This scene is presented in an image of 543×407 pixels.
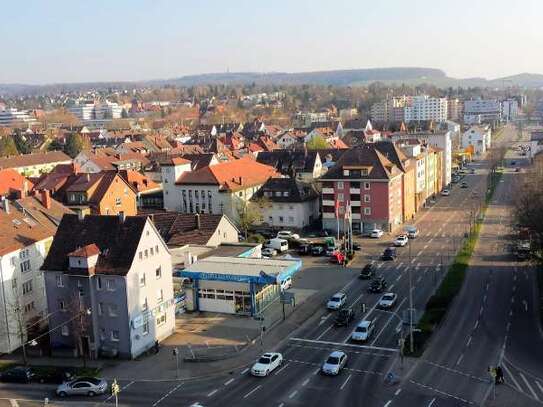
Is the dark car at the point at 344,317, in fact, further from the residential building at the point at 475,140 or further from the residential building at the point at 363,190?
the residential building at the point at 475,140

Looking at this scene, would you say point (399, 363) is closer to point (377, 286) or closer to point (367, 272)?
point (377, 286)

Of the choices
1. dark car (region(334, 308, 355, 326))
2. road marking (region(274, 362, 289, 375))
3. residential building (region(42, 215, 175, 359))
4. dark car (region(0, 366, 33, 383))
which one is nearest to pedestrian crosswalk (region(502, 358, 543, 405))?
dark car (region(334, 308, 355, 326))

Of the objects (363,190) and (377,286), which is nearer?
(377,286)

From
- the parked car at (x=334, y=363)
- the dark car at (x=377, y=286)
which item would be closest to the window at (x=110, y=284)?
the parked car at (x=334, y=363)

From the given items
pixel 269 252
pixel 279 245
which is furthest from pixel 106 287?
pixel 279 245

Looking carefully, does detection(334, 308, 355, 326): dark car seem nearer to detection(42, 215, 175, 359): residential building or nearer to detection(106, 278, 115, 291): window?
detection(42, 215, 175, 359): residential building

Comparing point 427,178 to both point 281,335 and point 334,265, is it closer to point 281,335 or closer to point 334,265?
point 334,265

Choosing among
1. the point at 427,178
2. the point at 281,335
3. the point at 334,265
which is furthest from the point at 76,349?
the point at 427,178

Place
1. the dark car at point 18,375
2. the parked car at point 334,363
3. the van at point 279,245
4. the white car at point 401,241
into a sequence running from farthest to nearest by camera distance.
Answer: the white car at point 401,241 < the van at point 279,245 < the dark car at point 18,375 < the parked car at point 334,363
